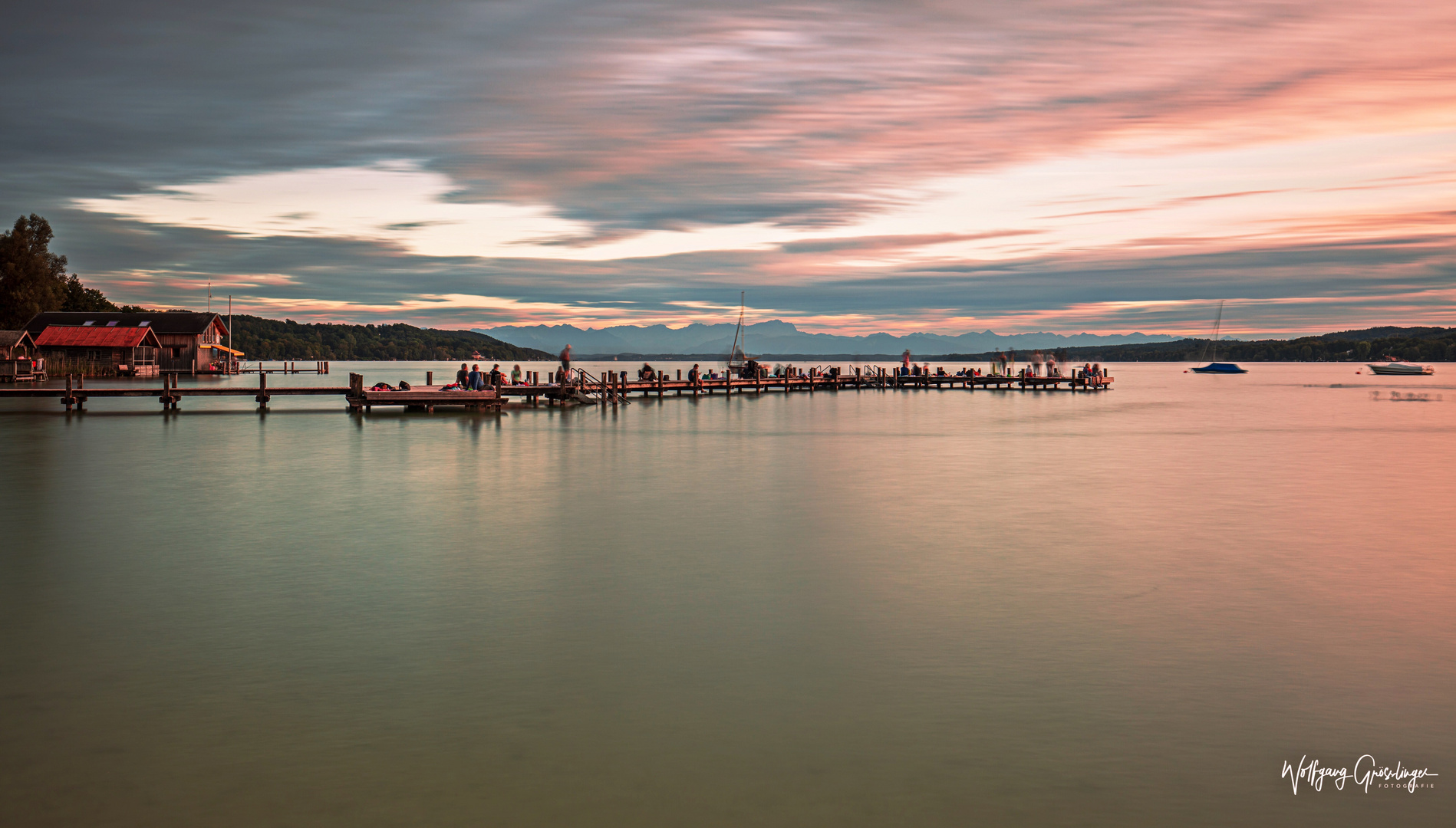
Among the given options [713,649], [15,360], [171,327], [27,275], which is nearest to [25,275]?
[27,275]

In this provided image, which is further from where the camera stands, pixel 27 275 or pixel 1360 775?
pixel 27 275

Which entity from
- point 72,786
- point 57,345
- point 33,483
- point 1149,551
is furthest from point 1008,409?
point 57,345

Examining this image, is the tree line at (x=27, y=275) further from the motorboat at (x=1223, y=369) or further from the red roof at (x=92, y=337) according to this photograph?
the motorboat at (x=1223, y=369)

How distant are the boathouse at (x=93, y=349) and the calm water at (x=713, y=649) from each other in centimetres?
6435

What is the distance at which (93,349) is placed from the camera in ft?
260

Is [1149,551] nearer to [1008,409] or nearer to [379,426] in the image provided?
[379,426]

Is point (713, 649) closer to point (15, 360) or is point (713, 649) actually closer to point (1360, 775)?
point (1360, 775)

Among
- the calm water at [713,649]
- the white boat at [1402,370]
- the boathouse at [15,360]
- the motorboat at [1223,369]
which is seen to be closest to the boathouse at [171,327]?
the boathouse at [15,360]

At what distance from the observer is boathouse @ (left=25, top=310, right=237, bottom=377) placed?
8100cm

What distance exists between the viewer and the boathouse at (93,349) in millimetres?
77625

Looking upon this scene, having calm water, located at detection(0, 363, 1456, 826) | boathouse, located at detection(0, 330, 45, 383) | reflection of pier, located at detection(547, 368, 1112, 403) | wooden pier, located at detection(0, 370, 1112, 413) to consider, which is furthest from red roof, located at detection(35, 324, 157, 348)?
calm water, located at detection(0, 363, 1456, 826)

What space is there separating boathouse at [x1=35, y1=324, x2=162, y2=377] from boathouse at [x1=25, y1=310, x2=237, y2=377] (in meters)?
0.96

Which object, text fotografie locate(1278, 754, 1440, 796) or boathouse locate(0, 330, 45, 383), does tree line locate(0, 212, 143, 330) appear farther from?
text fotografie locate(1278, 754, 1440, 796)

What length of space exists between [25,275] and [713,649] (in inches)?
4224
